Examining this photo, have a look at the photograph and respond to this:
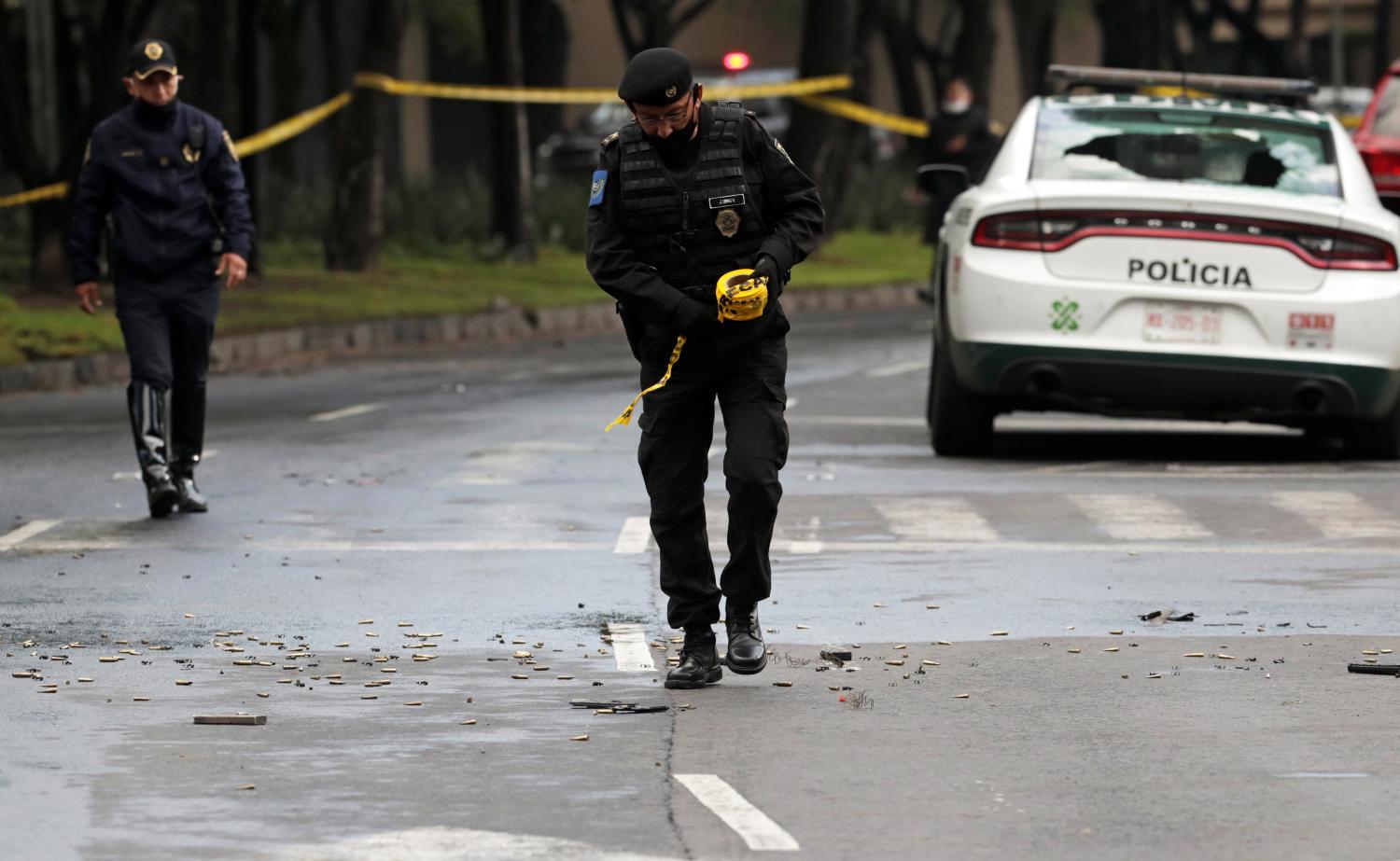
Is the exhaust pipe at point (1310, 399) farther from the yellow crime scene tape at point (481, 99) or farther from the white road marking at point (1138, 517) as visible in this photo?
the yellow crime scene tape at point (481, 99)

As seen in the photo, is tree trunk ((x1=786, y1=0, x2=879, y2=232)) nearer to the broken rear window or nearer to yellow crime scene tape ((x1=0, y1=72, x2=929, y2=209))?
yellow crime scene tape ((x1=0, y1=72, x2=929, y2=209))

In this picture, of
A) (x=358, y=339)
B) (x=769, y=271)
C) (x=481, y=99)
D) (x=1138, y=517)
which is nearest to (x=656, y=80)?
(x=769, y=271)

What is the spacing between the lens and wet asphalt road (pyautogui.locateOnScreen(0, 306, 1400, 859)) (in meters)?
6.01

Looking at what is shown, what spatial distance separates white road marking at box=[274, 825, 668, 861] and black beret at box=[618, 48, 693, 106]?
2367 millimetres

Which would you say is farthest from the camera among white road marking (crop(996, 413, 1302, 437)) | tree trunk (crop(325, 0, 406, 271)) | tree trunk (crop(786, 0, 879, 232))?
tree trunk (crop(786, 0, 879, 232))

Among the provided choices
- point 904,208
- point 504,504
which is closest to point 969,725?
point 504,504

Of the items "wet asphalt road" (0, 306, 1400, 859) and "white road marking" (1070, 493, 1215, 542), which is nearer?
"wet asphalt road" (0, 306, 1400, 859)

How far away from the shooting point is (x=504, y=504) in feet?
39.2

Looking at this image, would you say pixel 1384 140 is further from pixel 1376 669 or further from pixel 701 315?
pixel 701 315

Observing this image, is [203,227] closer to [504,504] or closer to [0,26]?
[504,504]

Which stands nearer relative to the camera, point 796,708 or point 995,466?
point 796,708

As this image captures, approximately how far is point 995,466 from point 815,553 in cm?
304

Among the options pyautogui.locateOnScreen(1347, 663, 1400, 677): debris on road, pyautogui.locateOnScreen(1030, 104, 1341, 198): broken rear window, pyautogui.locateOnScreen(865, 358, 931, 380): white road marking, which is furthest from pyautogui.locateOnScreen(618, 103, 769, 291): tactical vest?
pyautogui.locateOnScreen(865, 358, 931, 380): white road marking

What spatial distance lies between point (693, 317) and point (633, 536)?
3.29 meters
